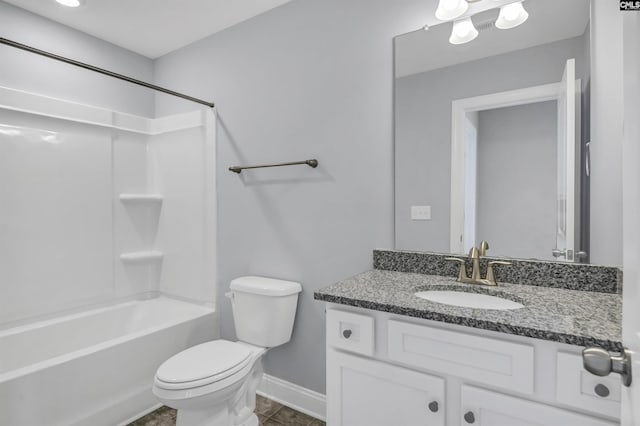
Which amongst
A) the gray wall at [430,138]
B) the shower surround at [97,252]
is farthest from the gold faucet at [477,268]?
the shower surround at [97,252]

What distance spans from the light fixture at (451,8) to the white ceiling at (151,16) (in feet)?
3.20

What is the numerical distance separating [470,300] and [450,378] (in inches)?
16.6

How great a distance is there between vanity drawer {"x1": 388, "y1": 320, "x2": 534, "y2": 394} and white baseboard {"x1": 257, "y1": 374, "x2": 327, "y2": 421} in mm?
1069

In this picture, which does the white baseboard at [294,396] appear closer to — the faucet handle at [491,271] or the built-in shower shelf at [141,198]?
the faucet handle at [491,271]

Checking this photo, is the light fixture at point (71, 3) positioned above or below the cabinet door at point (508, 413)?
above

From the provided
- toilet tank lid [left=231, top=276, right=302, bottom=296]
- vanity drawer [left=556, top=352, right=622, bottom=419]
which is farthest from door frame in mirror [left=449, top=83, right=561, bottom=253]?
toilet tank lid [left=231, top=276, right=302, bottom=296]

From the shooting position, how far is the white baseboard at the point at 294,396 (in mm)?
1993

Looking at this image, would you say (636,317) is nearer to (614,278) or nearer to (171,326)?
(614,278)

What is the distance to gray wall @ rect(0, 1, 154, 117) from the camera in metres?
2.11

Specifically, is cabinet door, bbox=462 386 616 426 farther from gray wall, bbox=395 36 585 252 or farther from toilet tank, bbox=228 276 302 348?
toilet tank, bbox=228 276 302 348

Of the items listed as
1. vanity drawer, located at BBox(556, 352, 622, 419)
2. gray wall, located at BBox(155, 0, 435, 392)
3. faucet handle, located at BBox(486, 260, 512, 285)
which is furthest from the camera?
gray wall, located at BBox(155, 0, 435, 392)

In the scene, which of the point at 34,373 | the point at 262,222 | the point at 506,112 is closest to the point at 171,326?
the point at 34,373

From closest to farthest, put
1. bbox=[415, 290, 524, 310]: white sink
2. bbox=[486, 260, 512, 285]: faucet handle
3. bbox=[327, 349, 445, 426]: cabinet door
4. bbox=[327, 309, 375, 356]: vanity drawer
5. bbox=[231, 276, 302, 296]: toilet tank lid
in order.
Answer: bbox=[327, 349, 445, 426]: cabinet door, bbox=[327, 309, 375, 356]: vanity drawer, bbox=[415, 290, 524, 310]: white sink, bbox=[486, 260, 512, 285]: faucet handle, bbox=[231, 276, 302, 296]: toilet tank lid

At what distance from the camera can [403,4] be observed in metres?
1.70
